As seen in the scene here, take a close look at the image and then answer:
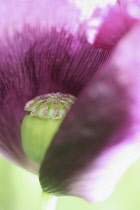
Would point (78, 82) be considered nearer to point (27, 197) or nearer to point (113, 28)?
point (113, 28)

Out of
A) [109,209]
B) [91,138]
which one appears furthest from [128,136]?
[109,209]

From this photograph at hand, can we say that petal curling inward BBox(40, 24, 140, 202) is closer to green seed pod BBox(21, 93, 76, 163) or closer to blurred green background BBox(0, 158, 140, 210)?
green seed pod BBox(21, 93, 76, 163)

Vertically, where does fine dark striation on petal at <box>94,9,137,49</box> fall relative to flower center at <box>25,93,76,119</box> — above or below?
above

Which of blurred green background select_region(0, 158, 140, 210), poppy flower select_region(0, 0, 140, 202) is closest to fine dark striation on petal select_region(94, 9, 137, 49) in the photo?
poppy flower select_region(0, 0, 140, 202)

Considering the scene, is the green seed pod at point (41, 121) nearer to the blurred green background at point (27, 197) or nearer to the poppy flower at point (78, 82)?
the poppy flower at point (78, 82)

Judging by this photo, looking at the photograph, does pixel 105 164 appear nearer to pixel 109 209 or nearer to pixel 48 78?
pixel 48 78

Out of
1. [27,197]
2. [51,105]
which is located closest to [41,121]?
[51,105]

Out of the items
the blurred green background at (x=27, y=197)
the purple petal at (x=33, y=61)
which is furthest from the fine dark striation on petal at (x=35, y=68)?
the blurred green background at (x=27, y=197)

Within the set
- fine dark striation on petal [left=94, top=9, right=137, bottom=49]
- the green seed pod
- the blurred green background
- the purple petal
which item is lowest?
the blurred green background
